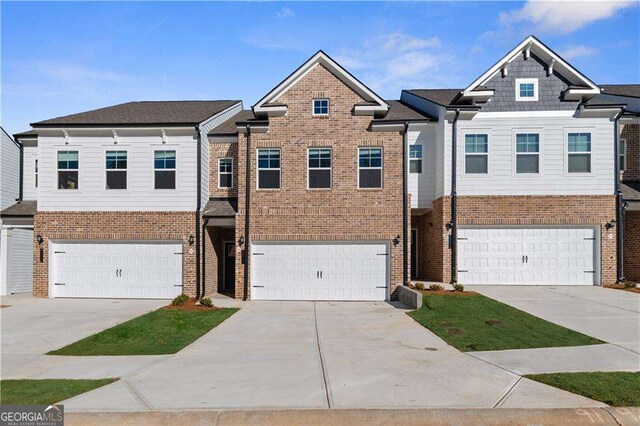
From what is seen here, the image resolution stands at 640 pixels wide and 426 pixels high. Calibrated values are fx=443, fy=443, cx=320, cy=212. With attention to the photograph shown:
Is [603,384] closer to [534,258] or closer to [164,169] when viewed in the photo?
[534,258]

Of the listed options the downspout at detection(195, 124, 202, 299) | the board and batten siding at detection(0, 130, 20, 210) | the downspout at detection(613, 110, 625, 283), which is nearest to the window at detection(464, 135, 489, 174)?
the downspout at detection(613, 110, 625, 283)

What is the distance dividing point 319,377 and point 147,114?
1558 centimetres

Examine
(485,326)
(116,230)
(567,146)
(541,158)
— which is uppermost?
(567,146)

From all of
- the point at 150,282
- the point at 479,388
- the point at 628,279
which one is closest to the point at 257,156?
the point at 150,282

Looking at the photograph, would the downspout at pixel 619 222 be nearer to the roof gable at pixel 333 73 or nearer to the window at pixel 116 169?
the roof gable at pixel 333 73

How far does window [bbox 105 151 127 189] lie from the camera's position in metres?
17.8

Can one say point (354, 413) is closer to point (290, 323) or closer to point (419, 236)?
point (290, 323)

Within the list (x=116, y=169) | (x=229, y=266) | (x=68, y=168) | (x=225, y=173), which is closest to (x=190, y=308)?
(x=229, y=266)

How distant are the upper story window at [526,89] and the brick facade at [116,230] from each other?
46.5ft

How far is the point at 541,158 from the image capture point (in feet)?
58.4

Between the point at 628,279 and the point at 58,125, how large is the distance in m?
24.1

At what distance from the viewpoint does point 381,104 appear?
56.3 feet

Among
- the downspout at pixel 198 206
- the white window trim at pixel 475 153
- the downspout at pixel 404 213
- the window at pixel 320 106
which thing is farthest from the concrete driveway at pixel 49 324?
the white window trim at pixel 475 153

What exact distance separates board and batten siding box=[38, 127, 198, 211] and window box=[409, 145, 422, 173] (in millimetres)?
9046
